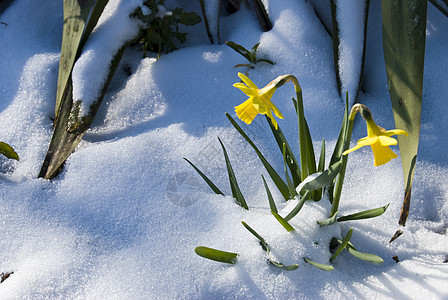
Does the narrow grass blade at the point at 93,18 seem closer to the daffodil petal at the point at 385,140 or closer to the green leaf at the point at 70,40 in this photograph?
the green leaf at the point at 70,40

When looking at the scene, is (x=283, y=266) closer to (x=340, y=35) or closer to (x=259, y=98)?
(x=259, y=98)

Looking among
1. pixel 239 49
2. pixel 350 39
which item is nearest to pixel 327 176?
pixel 350 39

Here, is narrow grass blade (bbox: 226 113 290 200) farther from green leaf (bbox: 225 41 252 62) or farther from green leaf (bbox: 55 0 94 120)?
green leaf (bbox: 55 0 94 120)

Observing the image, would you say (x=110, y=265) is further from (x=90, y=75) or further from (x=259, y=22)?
(x=259, y=22)

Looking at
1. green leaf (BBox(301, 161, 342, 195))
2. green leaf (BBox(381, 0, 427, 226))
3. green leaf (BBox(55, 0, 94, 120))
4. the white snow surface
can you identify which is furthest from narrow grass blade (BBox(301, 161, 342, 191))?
green leaf (BBox(55, 0, 94, 120))

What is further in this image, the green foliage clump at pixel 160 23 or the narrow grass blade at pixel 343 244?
the green foliage clump at pixel 160 23

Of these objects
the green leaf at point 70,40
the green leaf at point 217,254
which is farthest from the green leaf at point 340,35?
the green leaf at point 70,40

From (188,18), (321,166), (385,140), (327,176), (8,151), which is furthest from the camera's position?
(188,18)
